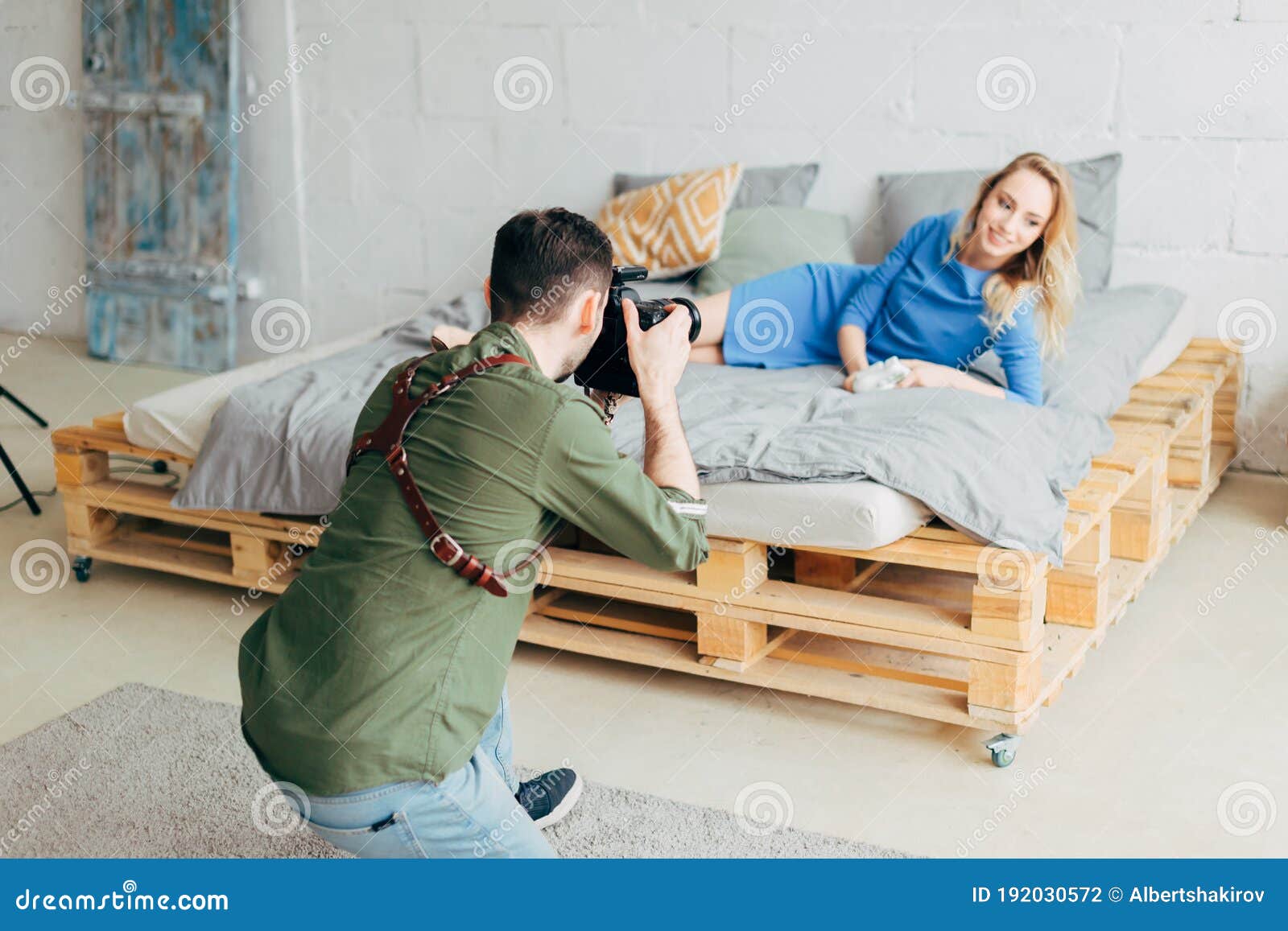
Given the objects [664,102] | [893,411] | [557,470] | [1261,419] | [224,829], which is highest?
[664,102]

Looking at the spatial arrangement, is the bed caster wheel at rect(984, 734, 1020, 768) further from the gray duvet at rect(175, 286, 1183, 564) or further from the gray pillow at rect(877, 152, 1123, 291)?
the gray pillow at rect(877, 152, 1123, 291)

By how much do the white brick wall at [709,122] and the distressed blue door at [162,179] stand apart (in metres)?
0.11

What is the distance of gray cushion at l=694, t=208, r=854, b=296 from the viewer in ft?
11.0

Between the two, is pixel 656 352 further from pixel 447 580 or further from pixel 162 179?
pixel 162 179

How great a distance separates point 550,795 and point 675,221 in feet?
6.23

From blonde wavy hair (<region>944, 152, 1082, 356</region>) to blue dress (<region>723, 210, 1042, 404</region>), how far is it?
31 mm

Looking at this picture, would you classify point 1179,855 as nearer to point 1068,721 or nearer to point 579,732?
point 1068,721

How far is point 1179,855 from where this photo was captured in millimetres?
1768

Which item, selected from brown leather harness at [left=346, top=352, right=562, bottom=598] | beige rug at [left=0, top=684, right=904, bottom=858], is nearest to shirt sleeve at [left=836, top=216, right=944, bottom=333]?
beige rug at [left=0, top=684, right=904, bottom=858]

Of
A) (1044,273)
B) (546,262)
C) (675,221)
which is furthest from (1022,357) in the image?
(546,262)

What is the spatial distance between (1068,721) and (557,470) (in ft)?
3.89

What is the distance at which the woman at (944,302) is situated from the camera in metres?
2.53

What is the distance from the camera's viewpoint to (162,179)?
4.65 m

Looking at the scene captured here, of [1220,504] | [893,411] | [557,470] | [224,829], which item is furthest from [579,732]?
[1220,504]
